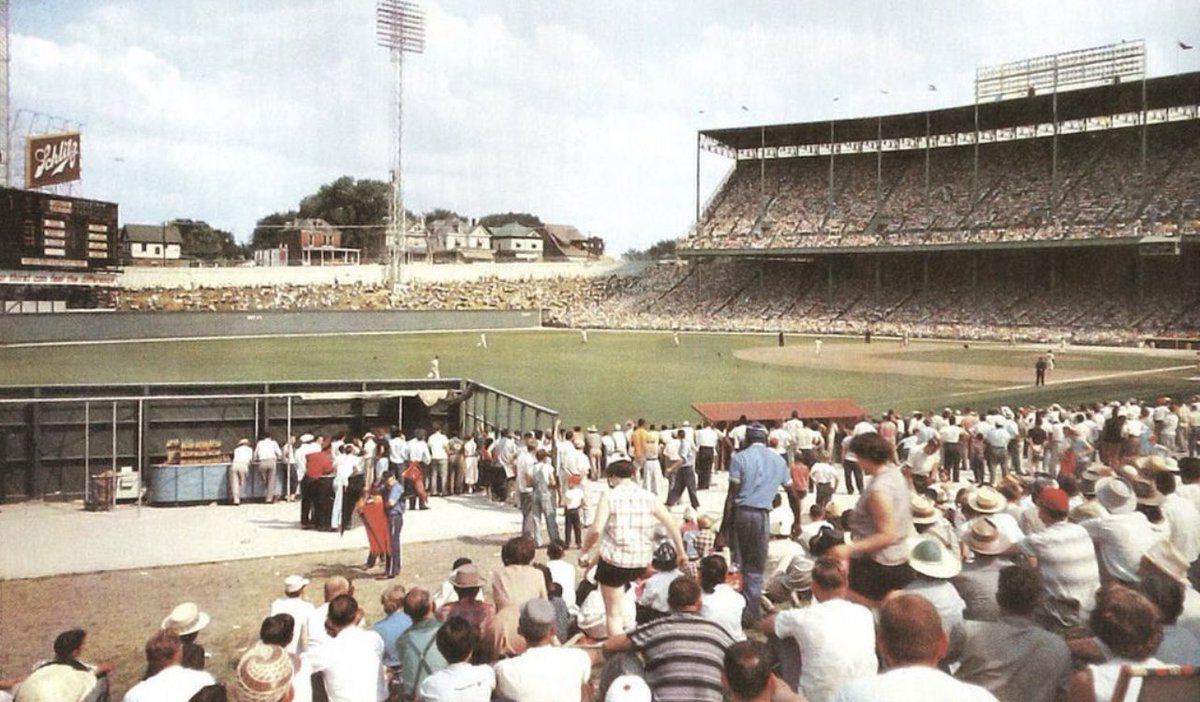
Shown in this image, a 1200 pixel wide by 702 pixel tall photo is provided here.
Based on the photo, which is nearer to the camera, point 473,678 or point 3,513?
point 473,678

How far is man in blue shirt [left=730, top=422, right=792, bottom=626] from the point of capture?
Result: 723 centimetres

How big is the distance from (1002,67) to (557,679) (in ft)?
232

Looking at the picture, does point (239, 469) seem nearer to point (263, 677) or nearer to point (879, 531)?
point (263, 677)

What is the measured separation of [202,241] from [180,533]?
84613mm

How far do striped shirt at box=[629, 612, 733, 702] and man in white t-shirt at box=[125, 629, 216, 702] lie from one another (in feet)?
7.26

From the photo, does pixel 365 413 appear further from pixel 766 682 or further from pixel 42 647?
pixel 766 682

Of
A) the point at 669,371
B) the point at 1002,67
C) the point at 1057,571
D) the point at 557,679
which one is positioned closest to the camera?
the point at 557,679

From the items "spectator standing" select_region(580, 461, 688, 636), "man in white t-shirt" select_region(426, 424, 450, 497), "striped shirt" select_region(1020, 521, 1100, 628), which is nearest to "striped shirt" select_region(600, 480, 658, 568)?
"spectator standing" select_region(580, 461, 688, 636)

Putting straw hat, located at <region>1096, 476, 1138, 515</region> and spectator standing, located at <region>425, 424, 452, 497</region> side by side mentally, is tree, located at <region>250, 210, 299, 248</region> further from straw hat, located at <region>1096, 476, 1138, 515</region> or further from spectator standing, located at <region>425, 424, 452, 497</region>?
straw hat, located at <region>1096, 476, 1138, 515</region>

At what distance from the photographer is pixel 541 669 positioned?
4.22 meters

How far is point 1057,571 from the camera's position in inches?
213

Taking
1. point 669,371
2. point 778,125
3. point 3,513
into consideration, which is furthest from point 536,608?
point 778,125

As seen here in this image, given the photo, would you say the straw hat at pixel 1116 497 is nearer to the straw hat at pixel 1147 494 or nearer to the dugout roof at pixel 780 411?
the straw hat at pixel 1147 494

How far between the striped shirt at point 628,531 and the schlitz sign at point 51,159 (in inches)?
850
